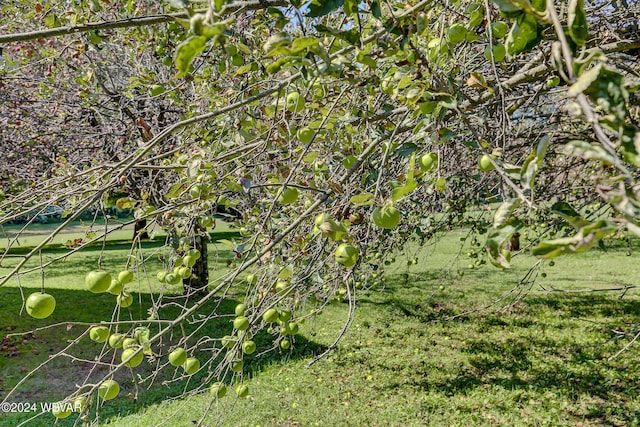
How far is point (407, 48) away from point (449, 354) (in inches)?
219

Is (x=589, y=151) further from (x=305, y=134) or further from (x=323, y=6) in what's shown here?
(x=305, y=134)

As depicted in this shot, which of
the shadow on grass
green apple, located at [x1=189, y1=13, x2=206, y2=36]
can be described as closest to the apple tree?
green apple, located at [x1=189, y1=13, x2=206, y2=36]

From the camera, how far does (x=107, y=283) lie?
4.23 feet

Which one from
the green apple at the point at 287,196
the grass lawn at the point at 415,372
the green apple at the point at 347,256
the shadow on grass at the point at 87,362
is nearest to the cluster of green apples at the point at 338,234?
the green apple at the point at 347,256

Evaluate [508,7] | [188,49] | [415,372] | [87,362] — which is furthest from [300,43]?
[415,372]

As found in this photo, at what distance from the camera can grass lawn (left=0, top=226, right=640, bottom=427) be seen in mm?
4648

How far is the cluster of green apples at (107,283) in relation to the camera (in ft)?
4.12

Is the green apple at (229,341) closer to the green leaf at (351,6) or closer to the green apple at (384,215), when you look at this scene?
the green apple at (384,215)

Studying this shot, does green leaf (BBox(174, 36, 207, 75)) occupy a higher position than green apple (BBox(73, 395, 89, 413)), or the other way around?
green leaf (BBox(174, 36, 207, 75))

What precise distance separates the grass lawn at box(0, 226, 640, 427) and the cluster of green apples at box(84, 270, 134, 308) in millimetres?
1676

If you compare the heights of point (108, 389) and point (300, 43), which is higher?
point (300, 43)

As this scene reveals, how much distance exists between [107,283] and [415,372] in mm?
5099

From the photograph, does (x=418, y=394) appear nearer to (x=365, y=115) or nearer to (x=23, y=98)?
(x=365, y=115)

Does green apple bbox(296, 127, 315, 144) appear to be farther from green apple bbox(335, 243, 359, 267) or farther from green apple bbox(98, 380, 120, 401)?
green apple bbox(98, 380, 120, 401)
